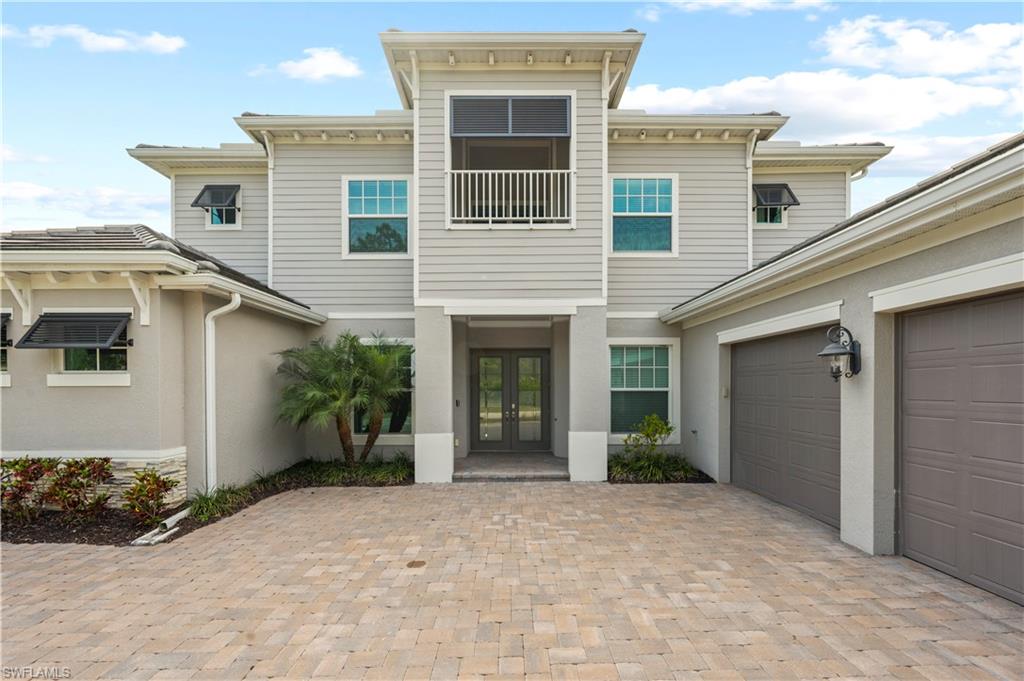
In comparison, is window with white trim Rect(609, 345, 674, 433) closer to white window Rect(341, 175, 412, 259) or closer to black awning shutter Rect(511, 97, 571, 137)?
black awning shutter Rect(511, 97, 571, 137)

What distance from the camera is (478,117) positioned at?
7.95 m

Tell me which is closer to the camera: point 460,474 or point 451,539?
point 451,539

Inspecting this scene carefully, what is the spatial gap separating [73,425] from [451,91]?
22.2 feet

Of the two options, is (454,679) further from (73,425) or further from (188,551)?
(73,425)

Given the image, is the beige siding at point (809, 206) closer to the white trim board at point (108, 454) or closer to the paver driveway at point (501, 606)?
the paver driveway at point (501, 606)

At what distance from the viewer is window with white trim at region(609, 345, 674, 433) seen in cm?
884

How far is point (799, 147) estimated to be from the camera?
9.34 meters

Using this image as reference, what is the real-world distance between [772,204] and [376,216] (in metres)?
7.43

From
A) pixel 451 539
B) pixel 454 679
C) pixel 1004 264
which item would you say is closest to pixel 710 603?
pixel 454 679

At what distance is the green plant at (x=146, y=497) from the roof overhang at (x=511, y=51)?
661 centimetres

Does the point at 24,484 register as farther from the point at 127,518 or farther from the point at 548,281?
the point at 548,281

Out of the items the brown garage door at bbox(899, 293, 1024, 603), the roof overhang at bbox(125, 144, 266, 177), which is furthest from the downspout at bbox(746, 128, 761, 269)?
the roof overhang at bbox(125, 144, 266, 177)

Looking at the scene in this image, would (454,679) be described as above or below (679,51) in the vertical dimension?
below

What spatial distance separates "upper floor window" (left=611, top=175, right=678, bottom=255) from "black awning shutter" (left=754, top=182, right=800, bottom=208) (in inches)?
70.8
